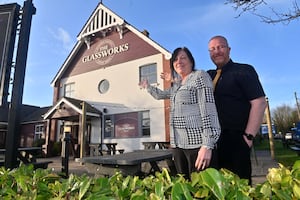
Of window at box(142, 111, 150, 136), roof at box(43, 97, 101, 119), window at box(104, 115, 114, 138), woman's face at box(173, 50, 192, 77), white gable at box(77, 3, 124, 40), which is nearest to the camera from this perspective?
woman's face at box(173, 50, 192, 77)

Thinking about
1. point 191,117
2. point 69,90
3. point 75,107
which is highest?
point 69,90

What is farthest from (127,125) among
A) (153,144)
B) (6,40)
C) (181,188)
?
(181,188)

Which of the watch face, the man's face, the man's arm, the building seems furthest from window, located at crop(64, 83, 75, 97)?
the man's arm

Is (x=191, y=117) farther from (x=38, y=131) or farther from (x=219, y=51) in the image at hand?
(x=38, y=131)

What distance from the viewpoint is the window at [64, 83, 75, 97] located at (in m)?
16.4

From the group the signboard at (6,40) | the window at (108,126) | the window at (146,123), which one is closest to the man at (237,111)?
the signboard at (6,40)

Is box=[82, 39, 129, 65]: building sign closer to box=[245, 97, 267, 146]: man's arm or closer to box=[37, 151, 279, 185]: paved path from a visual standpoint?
box=[37, 151, 279, 185]: paved path

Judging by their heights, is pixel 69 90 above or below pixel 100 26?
below

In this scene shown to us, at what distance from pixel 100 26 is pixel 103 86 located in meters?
3.77

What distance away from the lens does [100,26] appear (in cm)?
1523

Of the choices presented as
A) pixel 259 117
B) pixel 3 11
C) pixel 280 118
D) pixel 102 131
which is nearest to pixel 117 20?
pixel 102 131

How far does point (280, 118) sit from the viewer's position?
→ 31.1 m

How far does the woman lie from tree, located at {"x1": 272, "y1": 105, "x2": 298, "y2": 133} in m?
30.8

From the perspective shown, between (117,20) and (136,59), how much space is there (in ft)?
9.06
